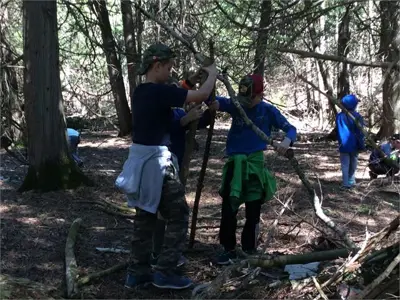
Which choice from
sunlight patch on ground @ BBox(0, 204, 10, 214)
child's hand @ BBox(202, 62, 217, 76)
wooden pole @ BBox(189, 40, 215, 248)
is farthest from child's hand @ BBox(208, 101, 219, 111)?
sunlight patch on ground @ BBox(0, 204, 10, 214)

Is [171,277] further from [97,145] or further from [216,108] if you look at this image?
[97,145]

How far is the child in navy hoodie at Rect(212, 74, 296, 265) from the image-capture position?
4.95m

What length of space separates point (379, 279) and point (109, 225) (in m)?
3.73

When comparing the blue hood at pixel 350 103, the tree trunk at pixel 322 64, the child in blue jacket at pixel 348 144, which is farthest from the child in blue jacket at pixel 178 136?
the child in blue jacket at pixel 348 144

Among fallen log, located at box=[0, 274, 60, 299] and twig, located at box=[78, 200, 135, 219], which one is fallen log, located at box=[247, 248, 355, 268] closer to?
fallen log, located at box=[0, 274, 60, 299]

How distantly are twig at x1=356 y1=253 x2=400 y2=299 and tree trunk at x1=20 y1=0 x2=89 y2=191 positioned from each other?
5.11 metres

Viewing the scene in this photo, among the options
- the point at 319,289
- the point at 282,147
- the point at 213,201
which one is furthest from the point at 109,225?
the point at 319,289

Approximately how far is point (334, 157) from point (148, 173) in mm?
8835

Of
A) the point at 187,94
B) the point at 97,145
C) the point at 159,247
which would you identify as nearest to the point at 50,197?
the point at 159,247

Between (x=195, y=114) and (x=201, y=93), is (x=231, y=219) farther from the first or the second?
(x=201, y=93)

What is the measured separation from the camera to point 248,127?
4.96m

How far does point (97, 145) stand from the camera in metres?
14.1

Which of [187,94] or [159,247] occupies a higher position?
[187,94]

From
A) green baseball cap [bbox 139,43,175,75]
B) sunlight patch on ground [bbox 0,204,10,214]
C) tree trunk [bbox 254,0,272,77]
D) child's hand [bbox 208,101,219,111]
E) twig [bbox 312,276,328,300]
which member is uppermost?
tree trunk [bbox 254,0,272,77]
